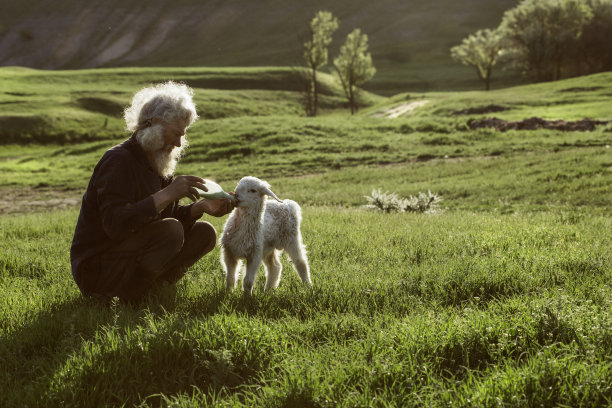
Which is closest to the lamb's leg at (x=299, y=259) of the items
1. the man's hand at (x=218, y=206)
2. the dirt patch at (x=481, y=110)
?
the man's hand at (x=218, y=206)

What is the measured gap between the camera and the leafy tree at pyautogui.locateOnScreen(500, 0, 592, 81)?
72.2m

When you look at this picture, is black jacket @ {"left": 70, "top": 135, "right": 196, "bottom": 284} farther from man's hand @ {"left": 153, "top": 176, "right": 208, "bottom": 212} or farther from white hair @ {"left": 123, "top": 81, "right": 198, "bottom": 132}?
white hair @ {"left": 123, "top": 81, "right": 198, "bottom": 132}

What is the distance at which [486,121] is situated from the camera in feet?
109

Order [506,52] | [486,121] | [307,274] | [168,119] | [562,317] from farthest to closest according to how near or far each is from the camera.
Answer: [506,52] < [486,121] < [307,274] < [168,119] < [562,317]

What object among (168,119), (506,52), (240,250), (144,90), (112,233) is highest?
(506,52)

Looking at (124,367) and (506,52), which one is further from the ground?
(506,52)

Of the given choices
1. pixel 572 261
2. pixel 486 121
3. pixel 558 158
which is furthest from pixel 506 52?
pixel 572 261

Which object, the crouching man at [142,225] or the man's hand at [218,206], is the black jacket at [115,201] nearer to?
the crouching man at [142,225]

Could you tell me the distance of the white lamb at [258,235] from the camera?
5.32m

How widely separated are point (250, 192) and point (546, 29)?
82.8 meters

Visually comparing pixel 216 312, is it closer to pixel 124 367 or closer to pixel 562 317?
pixel 124 367

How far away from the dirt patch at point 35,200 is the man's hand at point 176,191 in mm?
14557

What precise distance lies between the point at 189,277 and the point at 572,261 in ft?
15.3

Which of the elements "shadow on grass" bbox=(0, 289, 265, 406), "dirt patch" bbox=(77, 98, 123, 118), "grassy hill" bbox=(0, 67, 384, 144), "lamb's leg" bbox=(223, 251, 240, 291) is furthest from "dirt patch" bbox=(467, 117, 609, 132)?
"dirt patch" bbox=(77, 98, 123, 118)
